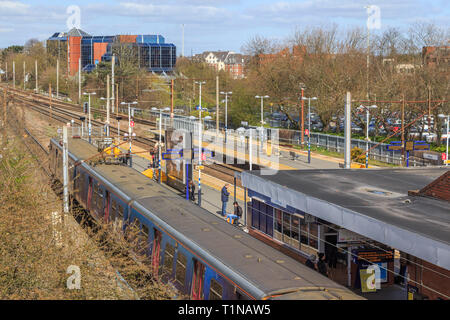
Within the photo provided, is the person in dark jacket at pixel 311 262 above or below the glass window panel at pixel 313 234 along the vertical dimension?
below

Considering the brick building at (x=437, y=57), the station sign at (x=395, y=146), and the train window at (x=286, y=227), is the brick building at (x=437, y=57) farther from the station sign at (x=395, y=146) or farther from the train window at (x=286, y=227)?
the train window at (x=286, y=227)

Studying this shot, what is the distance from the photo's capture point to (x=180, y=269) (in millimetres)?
11641

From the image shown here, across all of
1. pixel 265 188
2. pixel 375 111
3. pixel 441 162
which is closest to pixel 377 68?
pixel 375 111

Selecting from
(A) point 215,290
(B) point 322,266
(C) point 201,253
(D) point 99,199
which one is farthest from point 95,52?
(A) point 215,290

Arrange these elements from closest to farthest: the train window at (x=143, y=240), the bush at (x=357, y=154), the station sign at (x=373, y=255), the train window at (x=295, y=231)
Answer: the train window at (x=143, y=240) → the station sign at (x=373, y=255) → the train window at (x=295, y=231) → the bush at (x=357, y=154)

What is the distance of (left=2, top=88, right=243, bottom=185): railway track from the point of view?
1372 inches

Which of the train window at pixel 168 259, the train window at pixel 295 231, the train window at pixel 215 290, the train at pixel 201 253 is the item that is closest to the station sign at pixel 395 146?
the train window at pixel 295 231

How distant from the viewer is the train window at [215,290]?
384 inches

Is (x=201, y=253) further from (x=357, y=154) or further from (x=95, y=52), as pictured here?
(x=95, y=52)

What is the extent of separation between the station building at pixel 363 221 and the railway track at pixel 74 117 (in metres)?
14.8

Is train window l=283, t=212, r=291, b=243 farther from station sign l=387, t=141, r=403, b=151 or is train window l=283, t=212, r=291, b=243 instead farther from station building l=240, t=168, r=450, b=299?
station sign l=387, t=141, r=403, b=151

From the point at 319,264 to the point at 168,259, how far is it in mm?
4149

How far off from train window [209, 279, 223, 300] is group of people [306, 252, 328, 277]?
4555mm

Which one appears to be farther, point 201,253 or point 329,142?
point 329,142
